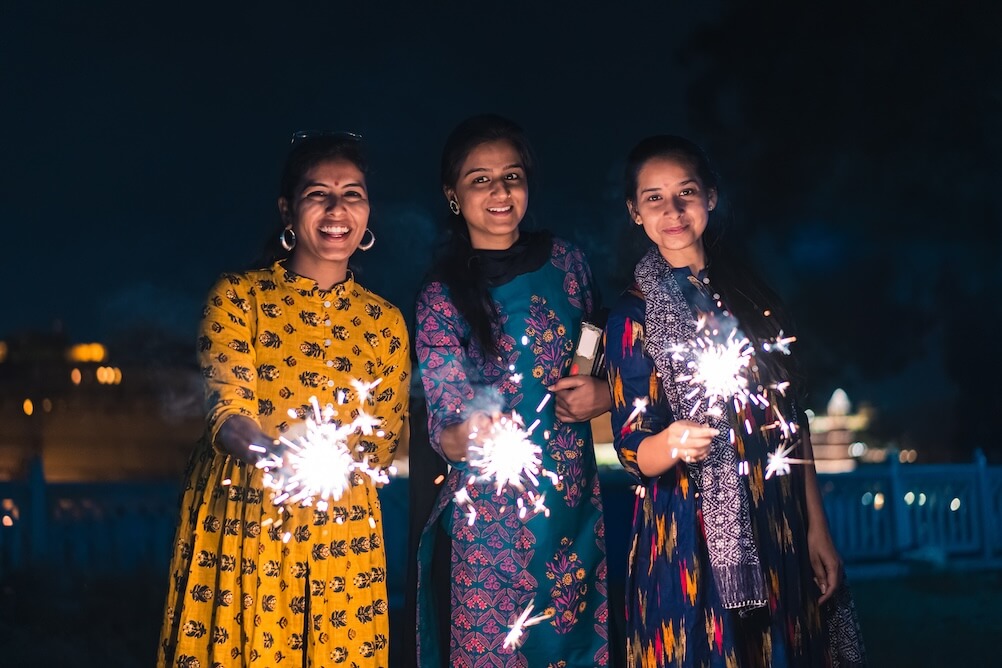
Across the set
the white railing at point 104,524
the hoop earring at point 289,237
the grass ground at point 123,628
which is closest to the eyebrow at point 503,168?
the hoop earring at point 289,237

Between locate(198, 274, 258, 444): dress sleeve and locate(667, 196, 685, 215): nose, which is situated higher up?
locate(667, 196, 685, 215): nose

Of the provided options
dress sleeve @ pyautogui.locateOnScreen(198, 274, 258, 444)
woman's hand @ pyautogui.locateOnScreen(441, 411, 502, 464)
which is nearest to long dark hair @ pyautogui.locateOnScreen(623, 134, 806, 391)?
woman's hand @ pyautogui.locateOnScreen(441, 411, 502, 464)

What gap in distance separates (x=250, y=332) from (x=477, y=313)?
574 millimetres

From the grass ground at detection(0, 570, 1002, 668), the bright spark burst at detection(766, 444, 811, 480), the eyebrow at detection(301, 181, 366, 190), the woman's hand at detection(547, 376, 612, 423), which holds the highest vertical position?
the eyebrow at detection(301, 181, 366, 190)

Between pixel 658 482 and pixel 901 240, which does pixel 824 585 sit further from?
pixel 901 240

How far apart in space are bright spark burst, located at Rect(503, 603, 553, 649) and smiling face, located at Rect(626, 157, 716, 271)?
3.04 ft

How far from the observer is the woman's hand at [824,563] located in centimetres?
240

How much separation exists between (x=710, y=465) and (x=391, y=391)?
851 mm

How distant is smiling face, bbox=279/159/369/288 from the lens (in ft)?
8.55

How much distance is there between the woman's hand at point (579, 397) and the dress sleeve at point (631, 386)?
123 millimetres

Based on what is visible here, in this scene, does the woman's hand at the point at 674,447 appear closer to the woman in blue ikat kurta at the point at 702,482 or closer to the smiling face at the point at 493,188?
the woman in blue ikat kurta at the point at 702,482

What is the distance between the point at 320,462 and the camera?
225 centimetres

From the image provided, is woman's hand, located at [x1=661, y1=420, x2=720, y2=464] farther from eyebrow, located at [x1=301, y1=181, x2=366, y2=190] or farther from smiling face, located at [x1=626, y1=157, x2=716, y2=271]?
eyebrow, located at [x1=301, y1=181, x2=366, y2=190]

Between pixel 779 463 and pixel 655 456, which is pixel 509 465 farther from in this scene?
pixel 779 463
